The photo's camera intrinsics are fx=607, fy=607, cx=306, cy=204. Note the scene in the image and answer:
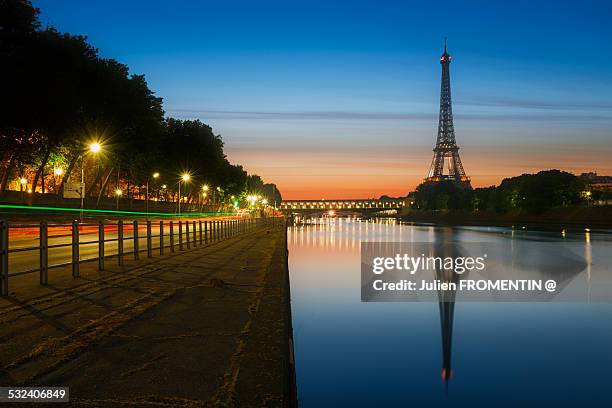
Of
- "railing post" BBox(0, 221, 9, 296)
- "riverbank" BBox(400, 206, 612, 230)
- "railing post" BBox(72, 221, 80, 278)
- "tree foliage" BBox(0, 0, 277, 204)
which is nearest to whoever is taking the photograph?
"railing post" BBox(0, 221, 9, 296)

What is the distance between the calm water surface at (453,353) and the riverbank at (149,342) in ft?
5.70

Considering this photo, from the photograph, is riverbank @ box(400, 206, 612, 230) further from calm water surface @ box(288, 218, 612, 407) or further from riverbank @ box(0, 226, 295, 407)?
riverbank @ box(0, 226, 295, 407)

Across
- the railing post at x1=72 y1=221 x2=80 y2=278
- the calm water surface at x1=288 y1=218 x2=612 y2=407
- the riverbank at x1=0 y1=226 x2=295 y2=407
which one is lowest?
the calm water surface at x1=288 y1=218 x2=612 y2=407

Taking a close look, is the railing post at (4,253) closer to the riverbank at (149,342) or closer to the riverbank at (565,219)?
the riverbank at (149,342)

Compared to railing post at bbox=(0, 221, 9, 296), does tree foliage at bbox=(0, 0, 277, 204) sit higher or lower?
higher

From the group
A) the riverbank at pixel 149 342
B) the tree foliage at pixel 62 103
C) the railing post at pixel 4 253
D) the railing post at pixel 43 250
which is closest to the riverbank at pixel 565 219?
the tree foliage at pixel 62 103

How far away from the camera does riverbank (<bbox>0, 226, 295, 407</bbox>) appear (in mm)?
5941

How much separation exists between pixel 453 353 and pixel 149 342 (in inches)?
304

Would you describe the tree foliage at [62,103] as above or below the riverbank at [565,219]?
above

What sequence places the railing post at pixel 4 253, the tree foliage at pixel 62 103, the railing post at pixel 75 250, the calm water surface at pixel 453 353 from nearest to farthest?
the calm water surface at pixel 453 353, the railing post at pixel 4 253, the railing post at pixel 75 250, the tree foliage at pixel 62 103

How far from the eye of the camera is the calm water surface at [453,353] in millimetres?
10195

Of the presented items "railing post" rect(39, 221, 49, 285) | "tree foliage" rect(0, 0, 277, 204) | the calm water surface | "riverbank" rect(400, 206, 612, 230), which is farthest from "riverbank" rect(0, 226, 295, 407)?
"riverbank" rect(400, 206, 612, 230)

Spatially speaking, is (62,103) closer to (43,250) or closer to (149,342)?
(43,250)

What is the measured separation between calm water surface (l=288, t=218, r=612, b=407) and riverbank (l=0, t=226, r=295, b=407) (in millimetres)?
1737
